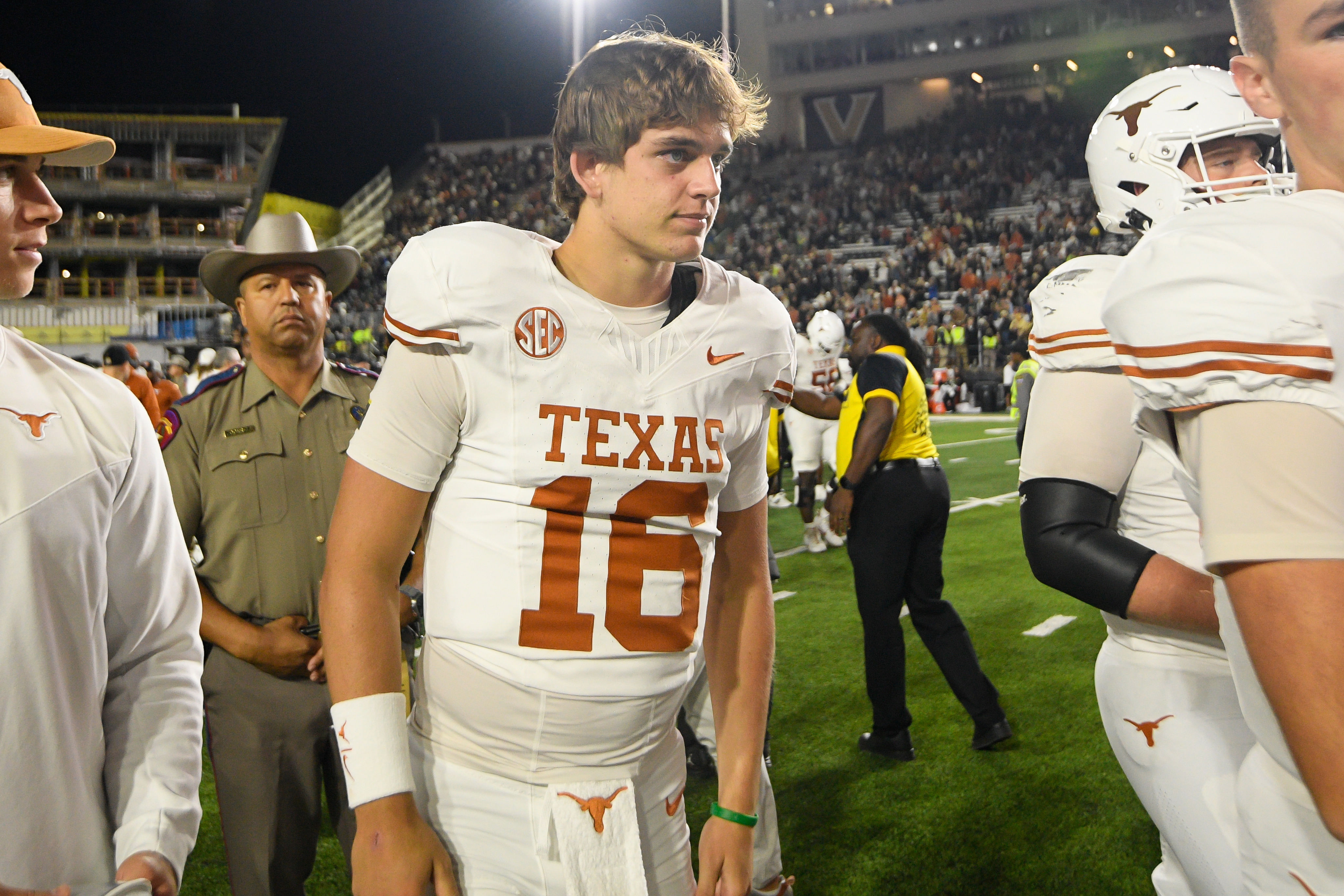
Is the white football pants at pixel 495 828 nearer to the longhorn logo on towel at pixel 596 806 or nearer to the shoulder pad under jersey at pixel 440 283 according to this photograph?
the longhorn logo on towel at pixel 596 806

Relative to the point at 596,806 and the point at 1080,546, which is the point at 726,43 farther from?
the point at 596,806

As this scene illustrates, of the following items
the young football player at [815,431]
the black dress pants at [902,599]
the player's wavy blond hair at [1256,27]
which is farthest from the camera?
the young football player at [815,431]

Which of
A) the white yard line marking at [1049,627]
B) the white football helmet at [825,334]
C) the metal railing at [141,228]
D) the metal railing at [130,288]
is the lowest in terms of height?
the white yard line marking at [1049,627]

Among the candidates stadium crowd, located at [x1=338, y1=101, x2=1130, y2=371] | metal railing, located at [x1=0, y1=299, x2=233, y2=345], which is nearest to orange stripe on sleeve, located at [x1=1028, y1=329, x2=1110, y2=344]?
stadium crowd, located at [x1=338, y1=101, x2=1130, y2=371]

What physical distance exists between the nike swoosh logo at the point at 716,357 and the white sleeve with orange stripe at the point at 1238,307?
0.77 metres

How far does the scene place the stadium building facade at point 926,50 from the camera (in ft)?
120

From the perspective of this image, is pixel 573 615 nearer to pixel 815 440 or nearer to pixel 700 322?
pixel 700 322

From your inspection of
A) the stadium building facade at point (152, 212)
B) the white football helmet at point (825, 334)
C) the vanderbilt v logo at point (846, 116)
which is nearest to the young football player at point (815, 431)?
the white football helmet at point (825, 334)

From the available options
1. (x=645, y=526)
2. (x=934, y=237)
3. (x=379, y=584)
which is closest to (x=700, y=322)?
(x=645, y=526)

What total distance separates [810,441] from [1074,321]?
7133mm

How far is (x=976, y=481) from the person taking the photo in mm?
11734

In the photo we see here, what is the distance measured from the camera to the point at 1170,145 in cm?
210

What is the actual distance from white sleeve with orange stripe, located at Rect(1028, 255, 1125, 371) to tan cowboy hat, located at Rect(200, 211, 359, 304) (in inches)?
81.8

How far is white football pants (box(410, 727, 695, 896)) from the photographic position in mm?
1519
